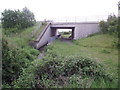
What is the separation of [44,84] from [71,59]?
1.27m

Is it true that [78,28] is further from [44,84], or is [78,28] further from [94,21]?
[44,84]

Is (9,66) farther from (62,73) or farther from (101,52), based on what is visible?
(101,52)

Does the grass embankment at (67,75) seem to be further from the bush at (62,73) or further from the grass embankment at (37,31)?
the grass embankment at (37,31)

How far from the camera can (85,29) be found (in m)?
17.0

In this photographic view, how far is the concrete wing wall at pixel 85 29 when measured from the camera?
1683 centimetres

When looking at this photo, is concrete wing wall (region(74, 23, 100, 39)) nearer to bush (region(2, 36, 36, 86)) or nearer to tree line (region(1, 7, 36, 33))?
tree line (region(1, 7, 36, 33))

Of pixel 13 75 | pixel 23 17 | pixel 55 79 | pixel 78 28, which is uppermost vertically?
pixel 23 17

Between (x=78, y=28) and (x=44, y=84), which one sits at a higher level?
(x=78, y=28)

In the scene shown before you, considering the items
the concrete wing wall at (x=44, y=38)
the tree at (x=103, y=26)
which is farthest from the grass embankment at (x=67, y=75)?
the tree at (x=103, y=26)

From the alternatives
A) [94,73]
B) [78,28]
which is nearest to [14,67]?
[94,73]

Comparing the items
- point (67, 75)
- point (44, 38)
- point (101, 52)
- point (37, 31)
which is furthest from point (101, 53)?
point (37, 31)

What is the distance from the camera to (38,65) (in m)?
4.29

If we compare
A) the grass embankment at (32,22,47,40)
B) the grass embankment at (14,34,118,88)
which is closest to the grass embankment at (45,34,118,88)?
the grass embankment at (14,34,118,88)

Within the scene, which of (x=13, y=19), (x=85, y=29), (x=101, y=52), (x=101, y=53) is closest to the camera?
(x=101, y=53)
